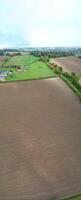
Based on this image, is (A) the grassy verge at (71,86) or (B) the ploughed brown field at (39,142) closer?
(B) the ploughed brown field at (39,142)

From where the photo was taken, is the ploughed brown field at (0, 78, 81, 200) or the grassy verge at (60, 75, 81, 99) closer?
the ploughed brown field at (0, 78, 81, 200)

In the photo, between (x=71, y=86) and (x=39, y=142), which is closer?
(x=39, y=142)

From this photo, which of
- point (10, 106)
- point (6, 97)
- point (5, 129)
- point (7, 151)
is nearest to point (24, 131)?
point (5, 129)

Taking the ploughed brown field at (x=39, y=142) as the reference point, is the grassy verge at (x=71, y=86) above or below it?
below

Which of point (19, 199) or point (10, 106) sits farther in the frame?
point (10, 106)

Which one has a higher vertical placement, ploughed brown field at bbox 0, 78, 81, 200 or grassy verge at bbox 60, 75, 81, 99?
ploughed brown field at bbox 0, 78, 81, 200

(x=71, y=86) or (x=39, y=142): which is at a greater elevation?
(x=39, y=142)

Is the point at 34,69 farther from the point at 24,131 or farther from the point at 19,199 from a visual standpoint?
the point at 19,199

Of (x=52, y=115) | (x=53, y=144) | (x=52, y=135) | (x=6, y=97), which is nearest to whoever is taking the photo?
(x=53, y=144)
